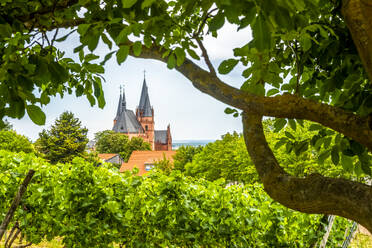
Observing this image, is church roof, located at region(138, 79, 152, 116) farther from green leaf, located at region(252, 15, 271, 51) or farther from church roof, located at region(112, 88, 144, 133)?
green leaf, located at region(252, 15, 271, 51)

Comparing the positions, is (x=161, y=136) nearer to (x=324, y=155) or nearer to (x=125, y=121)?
(x=125, y=121)

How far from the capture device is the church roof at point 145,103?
263ft

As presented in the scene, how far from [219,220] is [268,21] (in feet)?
9.53

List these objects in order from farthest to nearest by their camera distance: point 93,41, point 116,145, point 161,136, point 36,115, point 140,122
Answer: point 161,136, point 140,122, point 116,145, point 93,41, point 36,115

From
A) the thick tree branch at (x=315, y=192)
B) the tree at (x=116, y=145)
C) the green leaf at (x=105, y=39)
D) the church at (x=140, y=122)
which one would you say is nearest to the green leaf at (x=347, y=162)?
the thick tree branch at (x=315, y=192)

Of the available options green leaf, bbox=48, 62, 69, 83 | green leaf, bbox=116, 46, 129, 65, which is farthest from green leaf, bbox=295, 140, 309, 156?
green leaf, bbox=48, 62, 69, 83

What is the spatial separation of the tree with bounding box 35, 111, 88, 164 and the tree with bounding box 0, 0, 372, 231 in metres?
41.9

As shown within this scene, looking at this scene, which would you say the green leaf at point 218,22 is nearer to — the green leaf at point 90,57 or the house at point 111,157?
the green leaf at point 90,57

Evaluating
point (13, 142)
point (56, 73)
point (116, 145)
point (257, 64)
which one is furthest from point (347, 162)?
point (116, 145)

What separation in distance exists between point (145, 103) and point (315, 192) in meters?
84.2

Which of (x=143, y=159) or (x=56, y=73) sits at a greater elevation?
(x=143, y=159)

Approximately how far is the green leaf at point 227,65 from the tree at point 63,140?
42.2m

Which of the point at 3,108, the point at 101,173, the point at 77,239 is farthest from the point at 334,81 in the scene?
the point at 77,239

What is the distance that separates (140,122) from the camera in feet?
285
